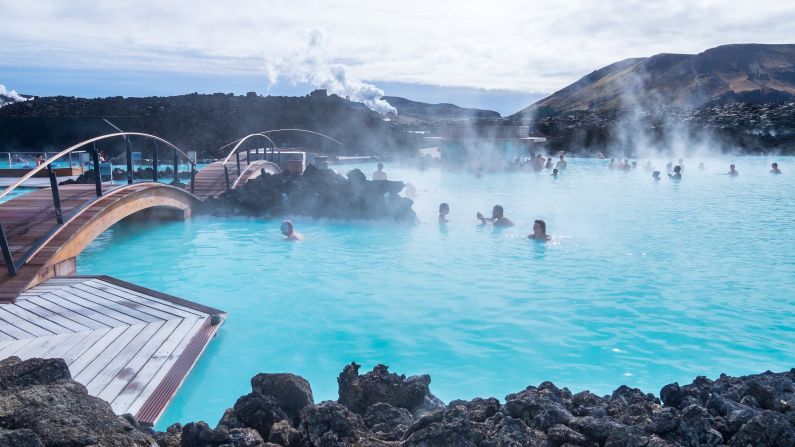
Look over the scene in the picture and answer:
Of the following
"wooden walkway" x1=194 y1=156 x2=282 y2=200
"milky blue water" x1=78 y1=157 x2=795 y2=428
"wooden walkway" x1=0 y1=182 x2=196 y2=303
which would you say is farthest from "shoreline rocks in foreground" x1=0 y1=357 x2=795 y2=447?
"wooden walkway" x1=194 y1=156 x2=282 y2=200

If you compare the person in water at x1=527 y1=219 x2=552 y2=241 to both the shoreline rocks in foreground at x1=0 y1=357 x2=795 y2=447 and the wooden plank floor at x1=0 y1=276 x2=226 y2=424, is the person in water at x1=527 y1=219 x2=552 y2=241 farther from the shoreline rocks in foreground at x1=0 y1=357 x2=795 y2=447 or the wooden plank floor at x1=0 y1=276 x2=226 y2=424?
the shoreline rocks in foreground at x1=0 y1=357 x2=795 y2=447

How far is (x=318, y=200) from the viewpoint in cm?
1374

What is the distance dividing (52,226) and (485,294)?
18.4 feet

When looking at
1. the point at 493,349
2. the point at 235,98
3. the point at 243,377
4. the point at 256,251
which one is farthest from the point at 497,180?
the point at 235,98

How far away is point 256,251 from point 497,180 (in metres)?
12.0

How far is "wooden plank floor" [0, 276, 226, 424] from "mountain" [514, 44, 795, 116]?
2386 inches

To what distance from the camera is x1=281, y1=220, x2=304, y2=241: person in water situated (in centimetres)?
1133

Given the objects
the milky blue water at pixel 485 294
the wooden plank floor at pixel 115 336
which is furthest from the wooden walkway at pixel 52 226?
the milky blue water at pixel 485 294

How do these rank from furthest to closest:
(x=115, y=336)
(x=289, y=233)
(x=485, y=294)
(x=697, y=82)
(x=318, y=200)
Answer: (x=697, y=82), (x=318, y=200), (x=289, y=233), (x=485, y=294), (x=115, y=336)

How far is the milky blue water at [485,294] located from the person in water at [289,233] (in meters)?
0.26

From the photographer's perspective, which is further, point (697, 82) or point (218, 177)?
point (697, 82)

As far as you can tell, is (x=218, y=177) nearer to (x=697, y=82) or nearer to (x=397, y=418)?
(x=397, y=418)

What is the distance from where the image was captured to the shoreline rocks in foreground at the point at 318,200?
43.5 ft

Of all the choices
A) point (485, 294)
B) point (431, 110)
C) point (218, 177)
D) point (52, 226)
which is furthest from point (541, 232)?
point (431, 110)
